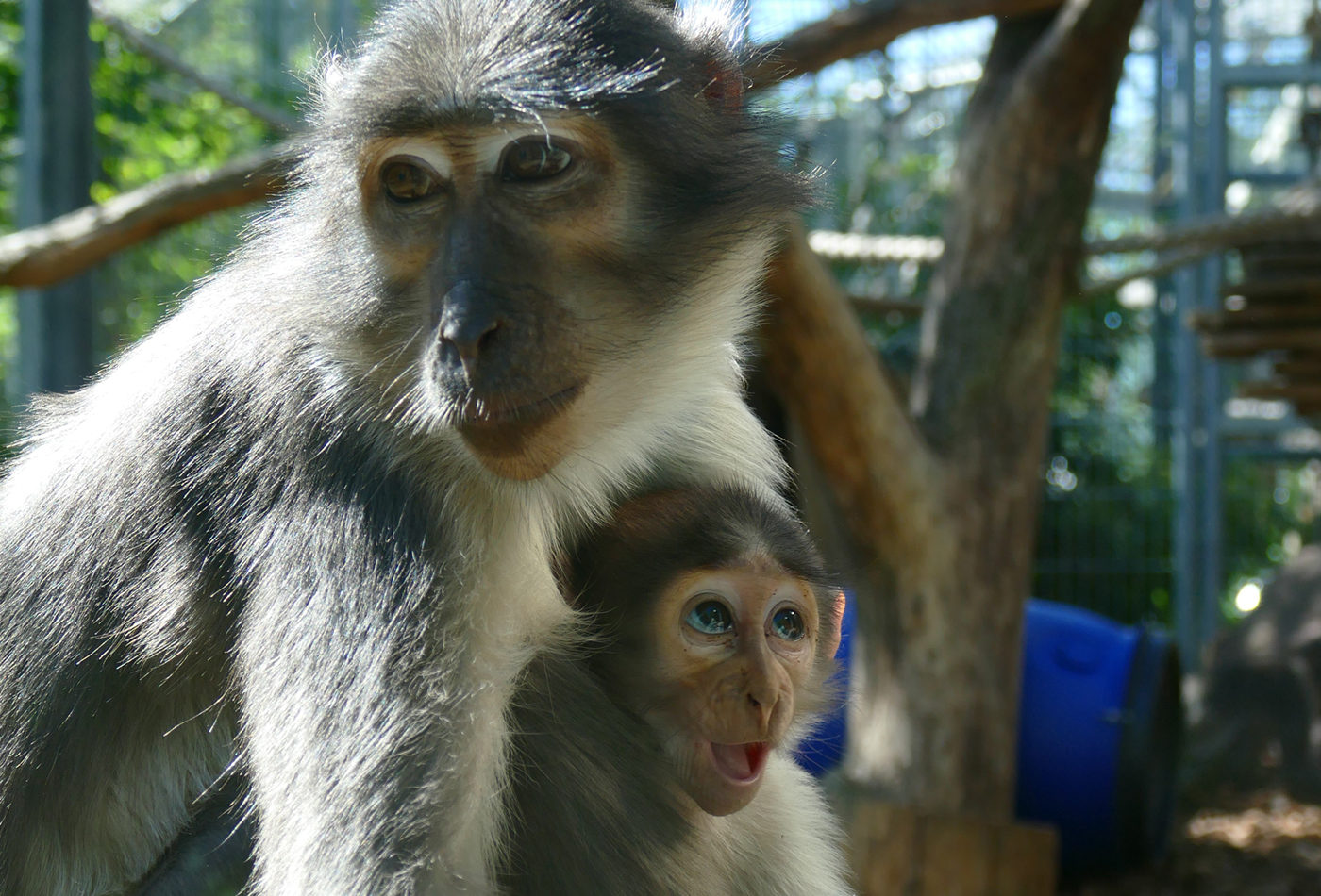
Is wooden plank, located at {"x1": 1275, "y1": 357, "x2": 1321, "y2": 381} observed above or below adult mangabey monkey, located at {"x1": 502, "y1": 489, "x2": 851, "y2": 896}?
above

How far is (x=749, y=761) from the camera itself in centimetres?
236

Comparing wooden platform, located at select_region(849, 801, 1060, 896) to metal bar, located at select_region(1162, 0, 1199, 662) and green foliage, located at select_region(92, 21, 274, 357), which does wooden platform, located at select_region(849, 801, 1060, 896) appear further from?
metal bar, located at select_region(1162, 0, 1199, 662)

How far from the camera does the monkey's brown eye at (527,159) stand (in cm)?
201

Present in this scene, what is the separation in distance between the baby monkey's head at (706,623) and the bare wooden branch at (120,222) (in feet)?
5.50

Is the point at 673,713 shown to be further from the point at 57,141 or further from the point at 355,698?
the point at 57,141

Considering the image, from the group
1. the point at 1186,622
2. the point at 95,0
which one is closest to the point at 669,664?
the point at 95,0

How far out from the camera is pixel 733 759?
2346 millimetres

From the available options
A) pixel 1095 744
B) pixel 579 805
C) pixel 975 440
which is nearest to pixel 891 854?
pixel 975 440

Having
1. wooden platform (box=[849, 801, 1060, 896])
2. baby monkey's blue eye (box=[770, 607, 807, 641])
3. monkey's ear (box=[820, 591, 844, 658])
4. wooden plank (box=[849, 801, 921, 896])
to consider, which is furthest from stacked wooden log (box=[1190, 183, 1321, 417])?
baby monkey's blue eye (box=[770, 607, 807, 641])

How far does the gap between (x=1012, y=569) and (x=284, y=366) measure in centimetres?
348

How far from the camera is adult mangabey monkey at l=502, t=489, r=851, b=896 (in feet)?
7.11

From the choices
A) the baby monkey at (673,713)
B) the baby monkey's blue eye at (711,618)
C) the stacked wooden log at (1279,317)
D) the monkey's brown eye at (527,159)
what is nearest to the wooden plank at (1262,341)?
the stacked wooden log at (1279,317)

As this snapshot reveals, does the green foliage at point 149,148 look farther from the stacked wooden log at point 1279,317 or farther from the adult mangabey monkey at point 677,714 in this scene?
the stacked wooden log at point 1279,317

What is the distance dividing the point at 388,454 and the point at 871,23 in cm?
343
